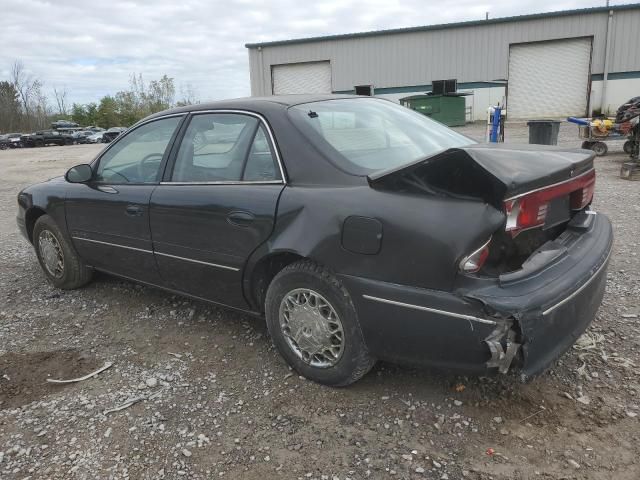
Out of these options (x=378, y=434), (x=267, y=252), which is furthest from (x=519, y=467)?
(x=267, y=252)

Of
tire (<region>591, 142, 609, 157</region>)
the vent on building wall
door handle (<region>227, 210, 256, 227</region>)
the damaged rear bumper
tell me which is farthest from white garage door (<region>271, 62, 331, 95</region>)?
the damaged rear bumper

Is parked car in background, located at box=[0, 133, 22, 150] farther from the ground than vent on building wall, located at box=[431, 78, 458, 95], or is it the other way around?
vent on building wall, located at box=[431, 78, 458, 95]

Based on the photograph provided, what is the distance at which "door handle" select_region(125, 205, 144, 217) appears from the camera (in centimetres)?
363

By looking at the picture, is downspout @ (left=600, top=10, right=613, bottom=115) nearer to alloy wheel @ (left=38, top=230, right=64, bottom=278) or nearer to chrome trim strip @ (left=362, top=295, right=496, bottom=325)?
alloy wheel @ (left=38, top=230, right=64, bottom=278)

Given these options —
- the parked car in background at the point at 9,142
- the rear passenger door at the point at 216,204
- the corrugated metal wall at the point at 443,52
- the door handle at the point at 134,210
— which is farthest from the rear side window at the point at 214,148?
the parked car in background at the point at 9,142

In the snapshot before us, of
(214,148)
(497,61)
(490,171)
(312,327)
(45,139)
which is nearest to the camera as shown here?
(490,171)

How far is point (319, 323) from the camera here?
278 cm

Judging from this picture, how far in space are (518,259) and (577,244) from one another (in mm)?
528

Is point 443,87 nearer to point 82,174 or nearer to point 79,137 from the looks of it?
point 82,174

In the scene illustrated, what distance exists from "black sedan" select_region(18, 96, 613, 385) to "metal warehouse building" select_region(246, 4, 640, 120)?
993 inches

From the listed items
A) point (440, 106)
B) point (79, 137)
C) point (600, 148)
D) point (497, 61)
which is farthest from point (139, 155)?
point (79, 137)

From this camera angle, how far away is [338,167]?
2709mm

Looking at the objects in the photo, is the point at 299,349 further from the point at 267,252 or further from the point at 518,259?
the point at 518,259

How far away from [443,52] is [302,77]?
9048 mm
